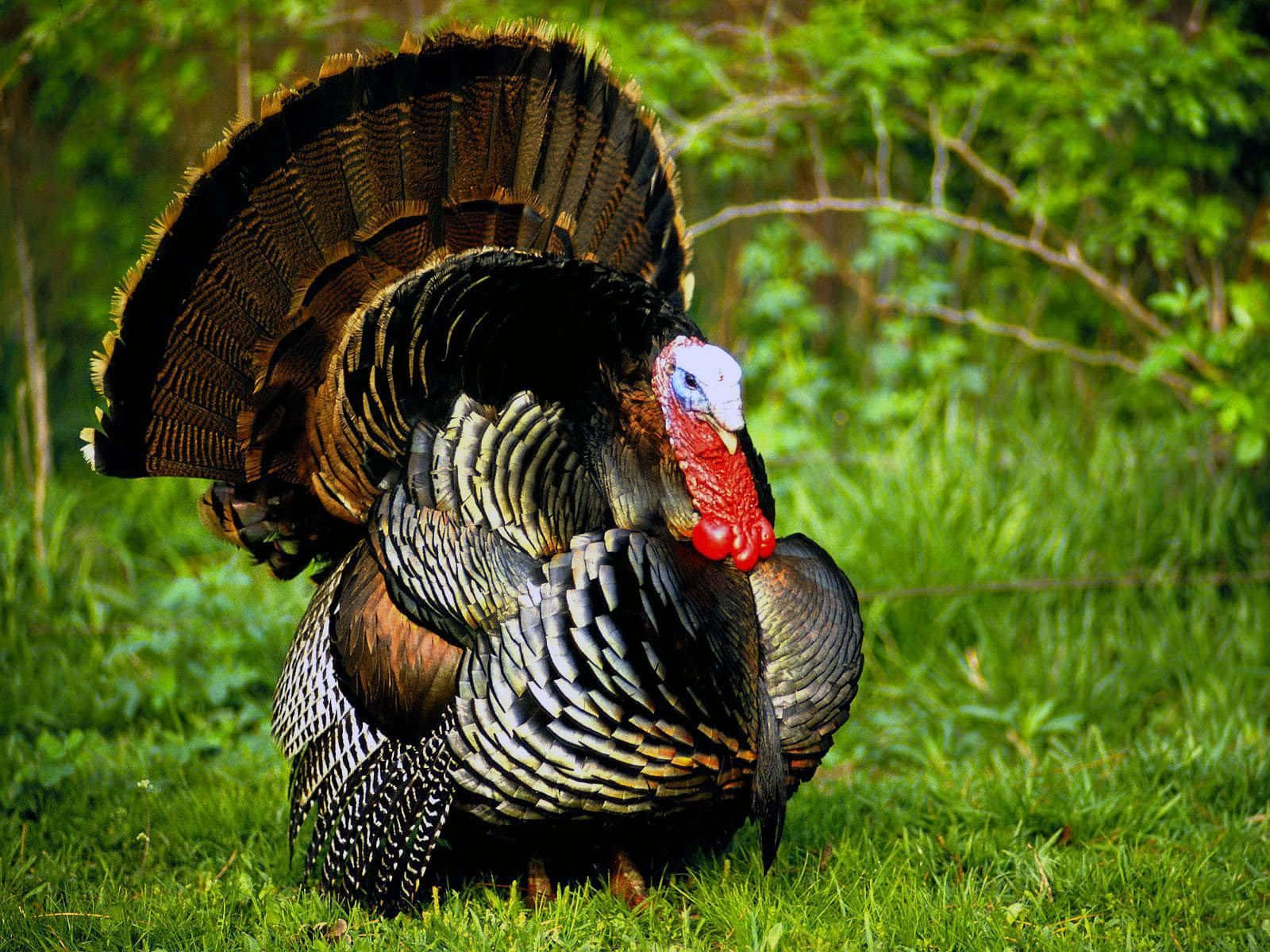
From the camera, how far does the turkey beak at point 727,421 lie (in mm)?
2928

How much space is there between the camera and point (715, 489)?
118 inches

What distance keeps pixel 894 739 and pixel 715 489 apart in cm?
199

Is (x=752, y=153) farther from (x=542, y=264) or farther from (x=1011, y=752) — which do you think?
(x=542, y=264)

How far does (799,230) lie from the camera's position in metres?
7.17

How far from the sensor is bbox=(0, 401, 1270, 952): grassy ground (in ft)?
10.2

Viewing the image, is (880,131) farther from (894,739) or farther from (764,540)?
(764,540)

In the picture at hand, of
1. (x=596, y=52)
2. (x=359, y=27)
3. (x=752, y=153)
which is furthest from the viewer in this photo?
(x=752, y=153)

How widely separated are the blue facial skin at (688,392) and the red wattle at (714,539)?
262 millimetres

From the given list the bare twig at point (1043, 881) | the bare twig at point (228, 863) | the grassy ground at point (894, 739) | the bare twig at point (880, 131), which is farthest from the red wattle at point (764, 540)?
the bare twig at point (880, 131)

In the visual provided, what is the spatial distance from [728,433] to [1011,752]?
7.10 ft

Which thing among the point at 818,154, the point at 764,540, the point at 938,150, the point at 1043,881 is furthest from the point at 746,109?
the point at 1043,881

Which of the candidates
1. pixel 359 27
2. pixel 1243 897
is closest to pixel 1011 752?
pixel 1243 897

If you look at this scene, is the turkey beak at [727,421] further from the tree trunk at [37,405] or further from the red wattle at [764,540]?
the tree trunk at [37,405]

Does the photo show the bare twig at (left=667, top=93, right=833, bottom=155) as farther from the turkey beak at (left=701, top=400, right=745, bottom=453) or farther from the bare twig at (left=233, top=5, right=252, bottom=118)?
the turkey beak at (left=701, top=400, right=745, bottom=453)
